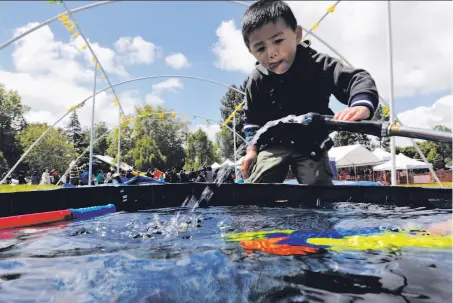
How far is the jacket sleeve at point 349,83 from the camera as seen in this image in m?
2.44

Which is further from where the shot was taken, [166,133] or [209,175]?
[166,133]

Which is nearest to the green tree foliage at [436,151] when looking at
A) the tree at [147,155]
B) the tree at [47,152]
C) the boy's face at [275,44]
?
the boy's face at [275,44]

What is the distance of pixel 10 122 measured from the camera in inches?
1629

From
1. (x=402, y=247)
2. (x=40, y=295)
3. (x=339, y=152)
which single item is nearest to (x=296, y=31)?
(x=402, y=247)

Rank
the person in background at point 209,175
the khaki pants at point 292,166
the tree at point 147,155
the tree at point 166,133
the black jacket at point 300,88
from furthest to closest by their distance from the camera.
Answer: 1. the tree at point 166,133
2. the tree at point 147,155
3. the person in background at point 209,175
4. the khaki pants at point 292,166
5. the black jacket at point 300,88

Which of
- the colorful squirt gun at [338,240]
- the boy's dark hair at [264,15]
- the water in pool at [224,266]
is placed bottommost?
the water in pool at [224,266]

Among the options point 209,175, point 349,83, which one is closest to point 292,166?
point 349,83

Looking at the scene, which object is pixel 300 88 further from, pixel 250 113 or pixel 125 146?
pixel 125 146

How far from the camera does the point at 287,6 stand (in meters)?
2.76

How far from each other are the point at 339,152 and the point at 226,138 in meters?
23.8

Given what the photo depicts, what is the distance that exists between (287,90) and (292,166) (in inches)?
30.6

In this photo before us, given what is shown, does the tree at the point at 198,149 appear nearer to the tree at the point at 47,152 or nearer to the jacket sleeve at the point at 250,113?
the tree at the point at 47,152

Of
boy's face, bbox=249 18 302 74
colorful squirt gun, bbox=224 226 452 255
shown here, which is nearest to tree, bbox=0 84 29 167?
boy's face, bbox=249 18 302 74

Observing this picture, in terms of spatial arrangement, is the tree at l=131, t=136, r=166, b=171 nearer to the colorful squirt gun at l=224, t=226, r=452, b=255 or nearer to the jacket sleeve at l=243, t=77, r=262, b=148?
the jacket sleeve at l=243, t=77, r=262, b=148
